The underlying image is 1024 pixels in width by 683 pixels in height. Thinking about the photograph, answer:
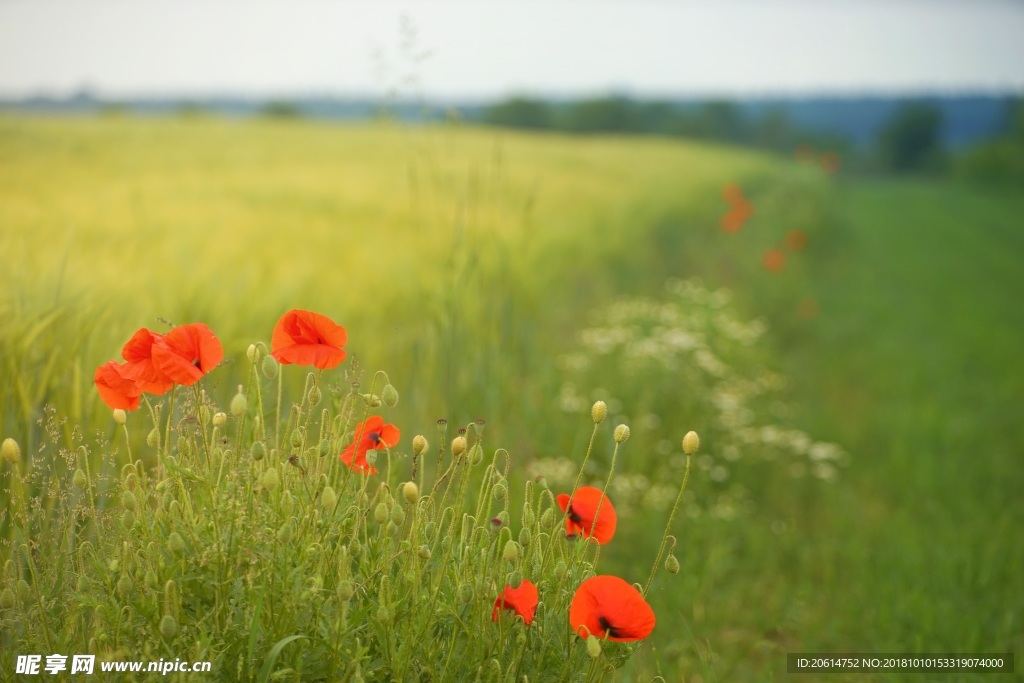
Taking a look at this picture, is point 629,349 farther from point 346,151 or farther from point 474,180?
point 346,151

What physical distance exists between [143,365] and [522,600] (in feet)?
2.03

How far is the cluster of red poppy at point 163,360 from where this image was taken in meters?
1.08

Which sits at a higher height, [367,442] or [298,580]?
[367,442]

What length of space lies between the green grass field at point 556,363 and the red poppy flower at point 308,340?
1.33 ft

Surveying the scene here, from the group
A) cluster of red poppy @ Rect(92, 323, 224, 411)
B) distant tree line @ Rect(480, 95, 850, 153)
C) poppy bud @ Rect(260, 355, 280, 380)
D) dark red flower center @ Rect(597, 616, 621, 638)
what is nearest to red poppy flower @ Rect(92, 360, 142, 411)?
cluster of red poppy @ Rect(92, 323, 224, 411)

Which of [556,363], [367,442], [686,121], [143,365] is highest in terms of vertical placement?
[686,121]

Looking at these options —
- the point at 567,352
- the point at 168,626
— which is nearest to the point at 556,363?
the point at 567,352

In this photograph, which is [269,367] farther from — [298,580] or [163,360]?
[298,580]

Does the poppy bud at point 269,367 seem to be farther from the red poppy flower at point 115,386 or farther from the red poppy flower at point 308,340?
the red poppy flower at point 115,386

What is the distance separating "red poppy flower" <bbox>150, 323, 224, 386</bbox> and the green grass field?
44cm

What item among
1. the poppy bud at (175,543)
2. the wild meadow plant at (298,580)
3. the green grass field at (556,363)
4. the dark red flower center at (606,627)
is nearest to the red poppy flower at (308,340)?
the wild meadow plant at (298,580)

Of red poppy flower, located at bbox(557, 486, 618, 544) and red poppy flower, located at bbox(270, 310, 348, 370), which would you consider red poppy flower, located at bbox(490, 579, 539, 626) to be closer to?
red poppy flower, located at bbox(557, 486, 618, 544)

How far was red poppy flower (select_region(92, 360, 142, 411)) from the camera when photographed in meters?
1.14

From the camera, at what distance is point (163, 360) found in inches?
42.3
